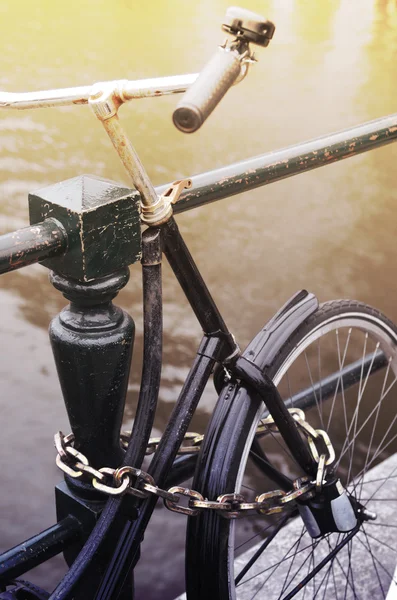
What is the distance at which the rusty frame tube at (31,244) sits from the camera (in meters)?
0.96

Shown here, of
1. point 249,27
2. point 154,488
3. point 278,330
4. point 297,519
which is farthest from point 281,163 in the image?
point 297,519

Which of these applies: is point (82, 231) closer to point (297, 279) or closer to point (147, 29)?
point (297, 279)

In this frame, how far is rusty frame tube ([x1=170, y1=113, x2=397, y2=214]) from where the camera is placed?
126 centimetres

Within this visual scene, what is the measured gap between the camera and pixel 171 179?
5.20m

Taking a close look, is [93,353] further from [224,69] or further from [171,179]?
[171,179]

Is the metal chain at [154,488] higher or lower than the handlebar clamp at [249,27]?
lower

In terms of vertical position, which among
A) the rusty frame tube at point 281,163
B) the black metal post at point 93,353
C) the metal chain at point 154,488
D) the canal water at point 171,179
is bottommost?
the metal chain at point 154,488

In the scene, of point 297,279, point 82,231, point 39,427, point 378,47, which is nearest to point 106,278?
point 82,231

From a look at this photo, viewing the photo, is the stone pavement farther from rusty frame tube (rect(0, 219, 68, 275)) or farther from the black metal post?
rusty frame tube (rect(0, 219, 68, 275))

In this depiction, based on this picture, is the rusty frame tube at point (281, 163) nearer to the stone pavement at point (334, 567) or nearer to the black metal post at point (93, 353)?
the black metal post at point (93, 353)

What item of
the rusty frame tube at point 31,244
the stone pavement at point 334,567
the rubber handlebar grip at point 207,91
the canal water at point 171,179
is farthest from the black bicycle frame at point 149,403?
the canal water at point 171,179

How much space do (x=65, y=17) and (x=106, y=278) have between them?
686 cm

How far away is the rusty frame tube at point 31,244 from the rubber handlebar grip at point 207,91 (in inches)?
11.0

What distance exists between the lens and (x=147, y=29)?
294 inches
